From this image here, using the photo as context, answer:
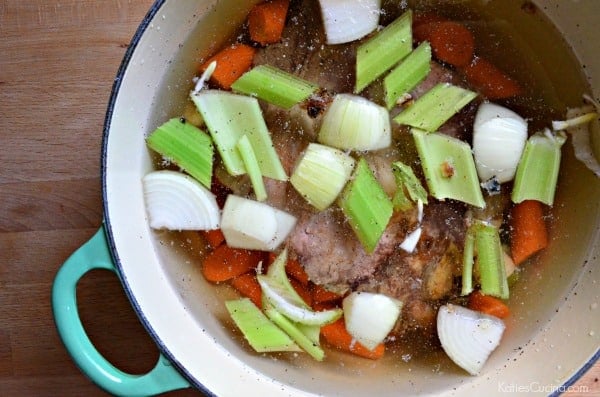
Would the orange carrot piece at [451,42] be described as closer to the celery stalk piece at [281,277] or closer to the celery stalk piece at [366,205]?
the celery stalk piece at [366,205]

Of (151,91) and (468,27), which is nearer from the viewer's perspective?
(151,91)

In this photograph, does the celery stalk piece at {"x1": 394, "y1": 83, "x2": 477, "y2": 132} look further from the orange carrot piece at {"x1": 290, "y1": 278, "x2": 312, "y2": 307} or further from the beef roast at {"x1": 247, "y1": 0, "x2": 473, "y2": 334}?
the orange carrot piece at {"x1": 290, "y1": 278, "x2": 312, "y2": 307}

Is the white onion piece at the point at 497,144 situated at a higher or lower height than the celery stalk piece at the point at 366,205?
higher

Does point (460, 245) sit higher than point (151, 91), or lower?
lower

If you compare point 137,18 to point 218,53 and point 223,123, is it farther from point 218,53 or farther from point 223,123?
point 223,123

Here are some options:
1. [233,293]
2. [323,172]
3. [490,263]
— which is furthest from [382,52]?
[233,293]

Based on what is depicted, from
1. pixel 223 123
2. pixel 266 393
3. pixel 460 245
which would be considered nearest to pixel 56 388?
pixel 266 393

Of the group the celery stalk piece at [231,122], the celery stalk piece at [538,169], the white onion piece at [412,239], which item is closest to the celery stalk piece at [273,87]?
the celery stalk piece at [231,122]
